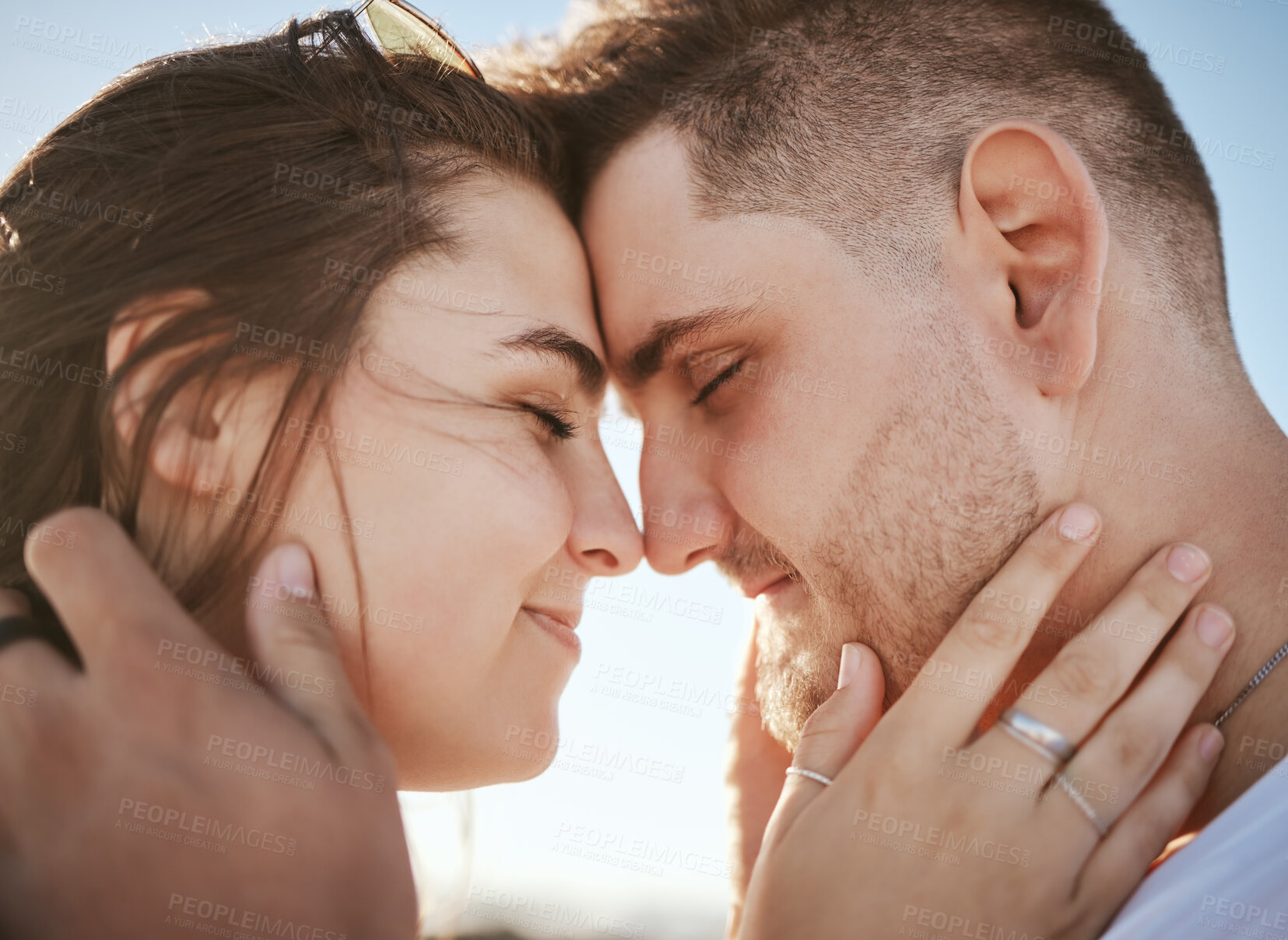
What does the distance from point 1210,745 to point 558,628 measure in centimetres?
168

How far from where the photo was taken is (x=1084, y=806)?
201 centimetres

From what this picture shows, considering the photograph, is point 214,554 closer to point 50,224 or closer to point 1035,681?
point 50,224

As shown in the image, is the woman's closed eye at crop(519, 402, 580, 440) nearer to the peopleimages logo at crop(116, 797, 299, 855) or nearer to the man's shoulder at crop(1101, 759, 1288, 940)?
the peopleimages logo at crop(116, 797, 299, 855)

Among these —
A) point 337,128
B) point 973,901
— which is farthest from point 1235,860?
point 337,128

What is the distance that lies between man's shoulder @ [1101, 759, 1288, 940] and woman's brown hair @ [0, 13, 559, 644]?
2.11 meters

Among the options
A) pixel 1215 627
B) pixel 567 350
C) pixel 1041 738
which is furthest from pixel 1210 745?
pixel 567 350

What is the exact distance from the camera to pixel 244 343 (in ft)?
6.73

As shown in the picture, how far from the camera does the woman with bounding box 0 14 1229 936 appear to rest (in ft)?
6.60

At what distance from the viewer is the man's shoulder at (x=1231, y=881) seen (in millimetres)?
1620

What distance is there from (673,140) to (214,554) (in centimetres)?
186

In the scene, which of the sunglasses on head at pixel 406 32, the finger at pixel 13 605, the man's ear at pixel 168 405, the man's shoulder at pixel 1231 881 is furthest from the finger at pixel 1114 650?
the sunglasses on head at pixel 406 32

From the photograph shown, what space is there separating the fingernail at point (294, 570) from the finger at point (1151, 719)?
73.4 inches

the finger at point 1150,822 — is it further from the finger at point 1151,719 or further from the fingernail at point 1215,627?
the fingernail at point 1215,627

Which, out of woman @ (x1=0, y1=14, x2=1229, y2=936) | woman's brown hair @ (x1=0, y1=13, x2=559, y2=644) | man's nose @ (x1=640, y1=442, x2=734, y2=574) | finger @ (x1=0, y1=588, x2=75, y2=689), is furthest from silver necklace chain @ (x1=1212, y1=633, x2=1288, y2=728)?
finger @ (x1=0, y1=588, x2=75, y2=689)
